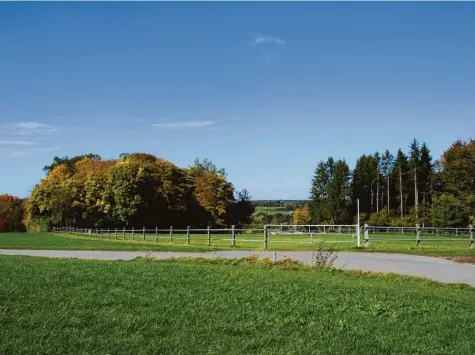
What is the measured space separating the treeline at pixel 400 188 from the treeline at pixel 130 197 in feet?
91.0

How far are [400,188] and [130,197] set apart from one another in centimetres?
5688

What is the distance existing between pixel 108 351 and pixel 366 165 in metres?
119

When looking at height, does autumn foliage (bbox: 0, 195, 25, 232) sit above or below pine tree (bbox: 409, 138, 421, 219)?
below

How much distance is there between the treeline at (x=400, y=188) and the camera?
67.2 m

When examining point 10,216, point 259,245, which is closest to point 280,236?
point 259,245

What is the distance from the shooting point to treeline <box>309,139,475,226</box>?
67.2 meters

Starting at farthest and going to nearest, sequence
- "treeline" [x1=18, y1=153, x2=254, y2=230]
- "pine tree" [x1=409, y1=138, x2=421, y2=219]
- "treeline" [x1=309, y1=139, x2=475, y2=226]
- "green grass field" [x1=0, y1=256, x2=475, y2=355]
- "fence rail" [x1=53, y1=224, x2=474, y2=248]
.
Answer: "pine tree" [x1=409, y1=138, x2=421, y2=219] → "treeline" [x1=18, y1=153, x2=254, y2=230] → "treeline" [x1=309, y1=139, x2=475, y2=226] → "fence rail" [x1=53, y1=224, x2=474, y2=248] → "green grass field" [x1=0, y1=256, x2=475, y2=355]

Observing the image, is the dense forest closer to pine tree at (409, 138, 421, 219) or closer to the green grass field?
pine tree at (409, 138, 421, 219)

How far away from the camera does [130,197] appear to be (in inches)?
2997

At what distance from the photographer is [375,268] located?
16.3 m

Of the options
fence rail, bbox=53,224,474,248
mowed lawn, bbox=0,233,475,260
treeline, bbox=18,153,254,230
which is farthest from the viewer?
treeline, bbox=18,153,254,230

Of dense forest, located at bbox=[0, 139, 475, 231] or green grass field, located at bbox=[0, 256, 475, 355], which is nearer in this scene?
green grass field, located at bbox=[0, 256, 475, 355]

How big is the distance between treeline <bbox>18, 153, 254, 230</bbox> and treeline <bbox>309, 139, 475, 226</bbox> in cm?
2774

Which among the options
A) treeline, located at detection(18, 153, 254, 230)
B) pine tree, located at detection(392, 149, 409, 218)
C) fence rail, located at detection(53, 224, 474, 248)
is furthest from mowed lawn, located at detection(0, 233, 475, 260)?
pine tree, located at detection(392, 149, 409, 218)
